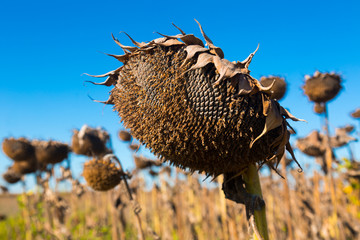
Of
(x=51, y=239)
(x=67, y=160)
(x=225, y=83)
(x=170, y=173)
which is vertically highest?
(x=170, y=173)

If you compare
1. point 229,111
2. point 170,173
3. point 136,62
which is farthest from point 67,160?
point 229,111

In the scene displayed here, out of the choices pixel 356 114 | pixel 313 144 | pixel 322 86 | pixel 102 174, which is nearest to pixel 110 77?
pixel 102 174

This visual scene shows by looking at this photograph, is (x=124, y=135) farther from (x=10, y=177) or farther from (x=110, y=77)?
(x=10, y=177)

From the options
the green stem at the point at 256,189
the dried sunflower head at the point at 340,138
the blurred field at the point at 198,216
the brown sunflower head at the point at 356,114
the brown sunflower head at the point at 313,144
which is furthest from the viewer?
the dried sunflower head at the point at 340,138

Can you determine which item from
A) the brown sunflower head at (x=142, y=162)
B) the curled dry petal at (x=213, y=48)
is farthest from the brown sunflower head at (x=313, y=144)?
the curled dry petal at (x=213, y=48)

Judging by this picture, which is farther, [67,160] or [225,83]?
[67,160]

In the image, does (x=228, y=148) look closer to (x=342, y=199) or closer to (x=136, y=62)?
(x=136, y=62)

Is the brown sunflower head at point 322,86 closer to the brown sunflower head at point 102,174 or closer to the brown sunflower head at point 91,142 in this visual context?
the brown sunflower head at point 102,174
